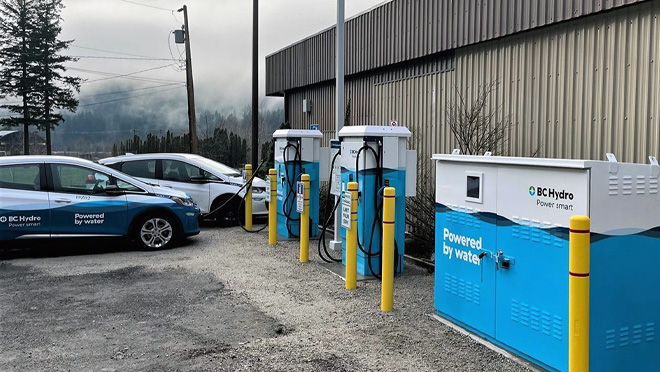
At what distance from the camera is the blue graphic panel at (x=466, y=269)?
5.44 metres

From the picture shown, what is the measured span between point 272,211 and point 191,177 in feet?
10.8

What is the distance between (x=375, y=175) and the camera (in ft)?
27.1

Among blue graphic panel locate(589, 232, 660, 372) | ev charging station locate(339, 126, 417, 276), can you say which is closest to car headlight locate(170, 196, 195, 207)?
ev charging station locate(339, 126, 417, 276)

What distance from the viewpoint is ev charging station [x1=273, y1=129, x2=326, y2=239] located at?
11664mm

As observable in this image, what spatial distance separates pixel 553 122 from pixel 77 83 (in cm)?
5608

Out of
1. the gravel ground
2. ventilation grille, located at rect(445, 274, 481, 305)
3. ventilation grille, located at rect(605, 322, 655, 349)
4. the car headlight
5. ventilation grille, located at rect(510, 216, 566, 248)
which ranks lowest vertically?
the gravel ground

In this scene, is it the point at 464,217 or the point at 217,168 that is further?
the point at 217,168

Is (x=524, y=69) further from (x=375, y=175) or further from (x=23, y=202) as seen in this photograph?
(x=23, y=202)

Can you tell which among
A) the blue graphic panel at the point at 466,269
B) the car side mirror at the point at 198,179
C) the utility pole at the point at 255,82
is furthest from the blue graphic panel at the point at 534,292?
the utility pole at the point at 255,82

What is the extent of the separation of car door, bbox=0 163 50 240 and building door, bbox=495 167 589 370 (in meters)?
7.44

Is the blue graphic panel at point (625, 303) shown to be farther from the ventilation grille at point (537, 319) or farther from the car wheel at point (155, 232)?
the car wheel at point (155, 232)

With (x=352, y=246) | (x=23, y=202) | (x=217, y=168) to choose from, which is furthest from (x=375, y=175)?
(x=217, y=168)

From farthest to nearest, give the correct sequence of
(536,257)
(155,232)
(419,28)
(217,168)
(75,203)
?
(217,168) → (419,28) → (155,232) → (75,203) → (536,257)

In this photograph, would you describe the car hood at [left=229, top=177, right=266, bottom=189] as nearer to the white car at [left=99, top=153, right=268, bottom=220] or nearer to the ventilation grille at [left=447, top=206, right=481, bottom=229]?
the white car at [left=99, top=153, right=268, bottom=220]
